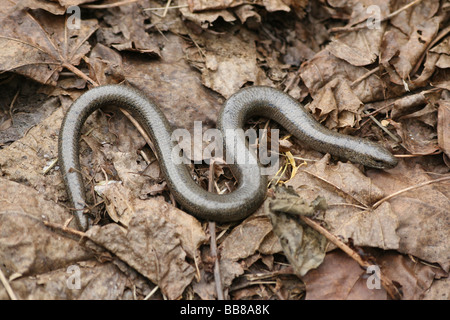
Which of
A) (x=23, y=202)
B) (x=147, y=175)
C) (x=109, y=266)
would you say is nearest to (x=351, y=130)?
(x=147, y=175)

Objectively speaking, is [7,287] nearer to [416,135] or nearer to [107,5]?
[107,5]

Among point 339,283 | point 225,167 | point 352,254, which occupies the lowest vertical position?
point 339,283

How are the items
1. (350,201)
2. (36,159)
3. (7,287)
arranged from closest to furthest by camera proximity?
(7,287) < (350,201) < (36,159)

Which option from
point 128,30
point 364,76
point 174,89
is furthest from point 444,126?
point 128,30

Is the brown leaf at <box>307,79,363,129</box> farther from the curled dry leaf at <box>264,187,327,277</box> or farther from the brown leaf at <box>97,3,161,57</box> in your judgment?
the brown leaf at <box>97,3,161,57</box>

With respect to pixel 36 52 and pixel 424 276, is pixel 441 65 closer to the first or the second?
pixel 424 276

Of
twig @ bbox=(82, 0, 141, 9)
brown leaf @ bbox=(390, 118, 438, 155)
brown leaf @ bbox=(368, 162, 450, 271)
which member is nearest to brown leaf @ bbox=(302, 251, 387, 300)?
brown leaf @ bbox=(368, 162, 450, 271)
